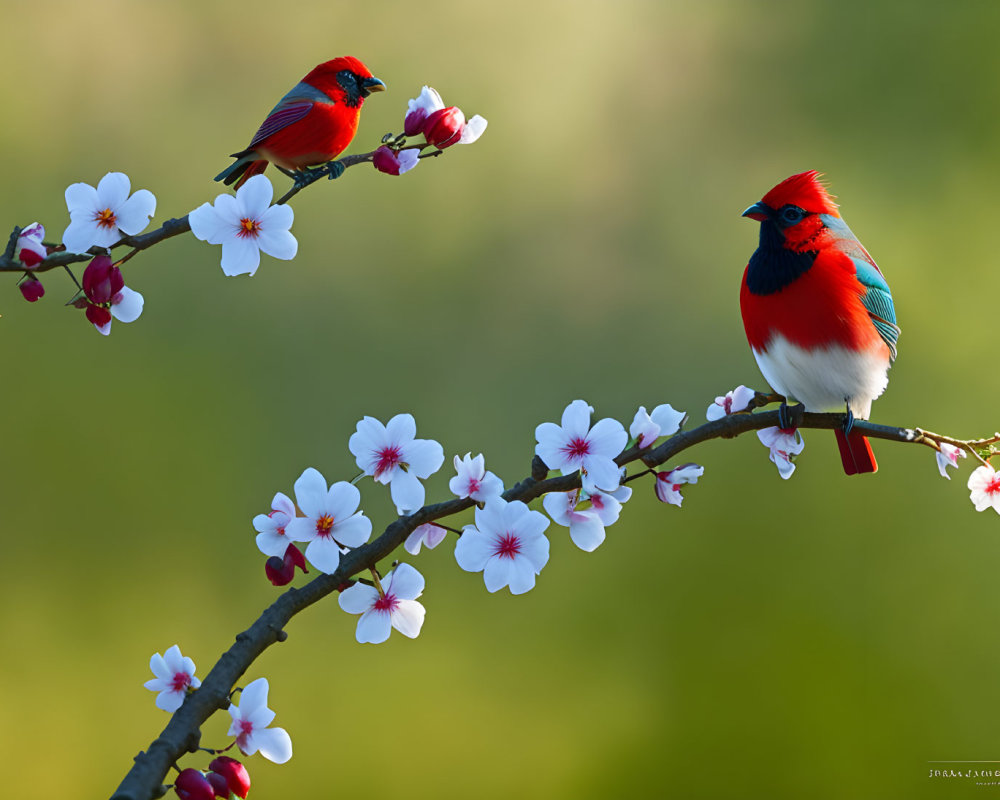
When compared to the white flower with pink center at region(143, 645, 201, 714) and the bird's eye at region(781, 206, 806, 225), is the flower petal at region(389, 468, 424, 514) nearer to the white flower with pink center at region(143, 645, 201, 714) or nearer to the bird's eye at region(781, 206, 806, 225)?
the white flower with pink center at region(143, 645, 201, 714)

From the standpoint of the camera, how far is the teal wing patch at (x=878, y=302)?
1.17 m

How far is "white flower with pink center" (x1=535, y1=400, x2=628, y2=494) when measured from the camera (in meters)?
0.72

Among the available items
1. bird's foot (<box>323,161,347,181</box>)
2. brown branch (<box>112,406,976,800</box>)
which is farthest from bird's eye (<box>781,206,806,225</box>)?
bird's foot (<box>323,161,347,181</box>)

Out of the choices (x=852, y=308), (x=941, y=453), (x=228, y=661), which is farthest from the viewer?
(x=852, y=308)

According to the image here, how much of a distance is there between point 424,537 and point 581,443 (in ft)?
0.62

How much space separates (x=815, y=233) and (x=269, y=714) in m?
0.94

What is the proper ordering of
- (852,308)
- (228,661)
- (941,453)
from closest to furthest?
(228,661) → (941,453) → (852,308)

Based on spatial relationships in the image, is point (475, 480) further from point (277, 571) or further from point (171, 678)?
point (171, 678)

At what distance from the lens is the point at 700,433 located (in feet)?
2.57

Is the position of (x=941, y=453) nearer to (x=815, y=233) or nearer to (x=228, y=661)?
(x=815, y=233)

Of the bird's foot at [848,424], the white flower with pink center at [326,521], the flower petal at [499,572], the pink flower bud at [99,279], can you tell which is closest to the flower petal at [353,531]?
the white flower with pink center at [326,521]

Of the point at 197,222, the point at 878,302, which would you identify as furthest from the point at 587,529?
the point at 878,302

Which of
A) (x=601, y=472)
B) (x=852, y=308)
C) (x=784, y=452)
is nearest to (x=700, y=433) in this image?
(x=601, y=472)

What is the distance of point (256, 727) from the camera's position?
0.70m
